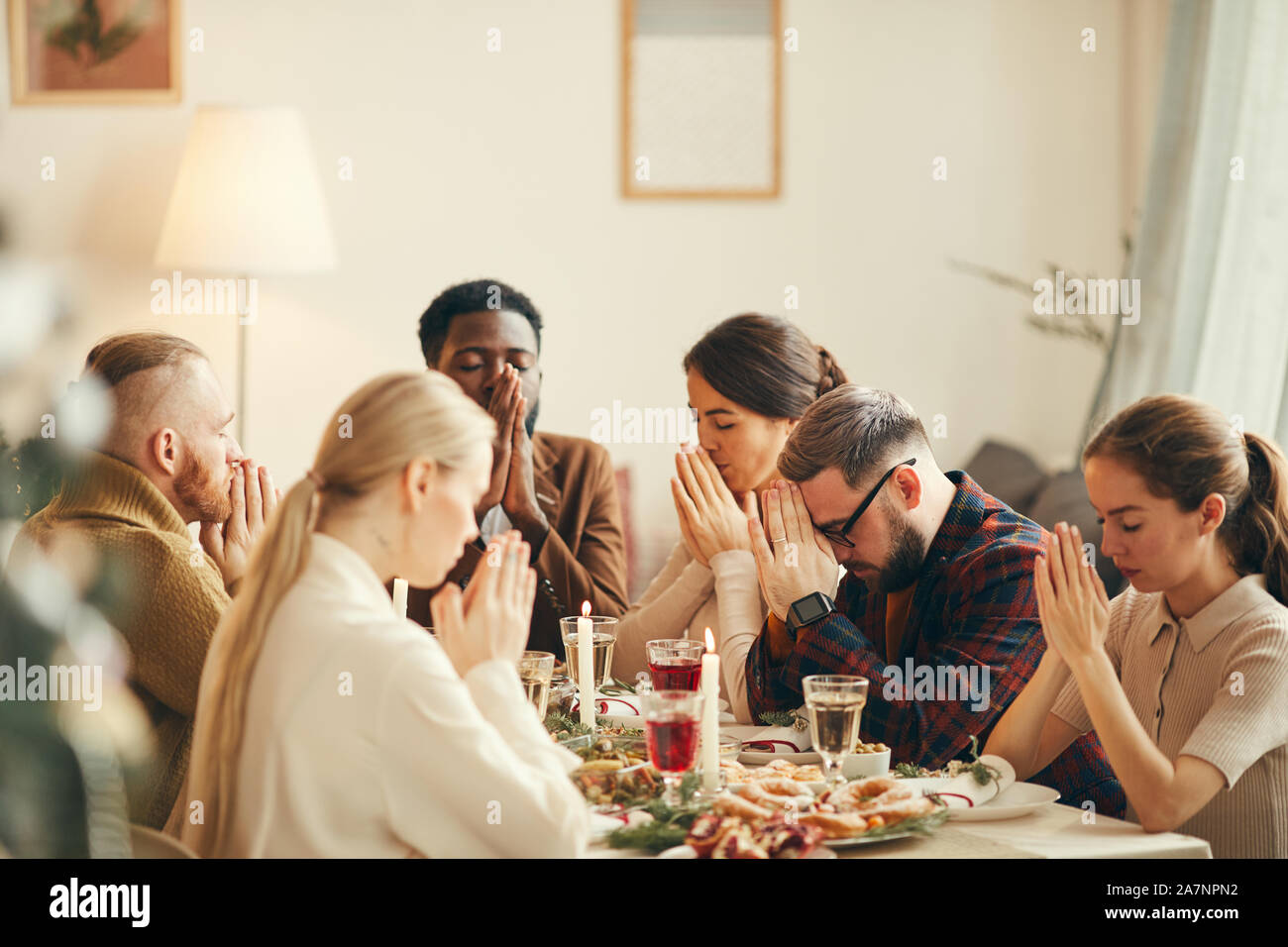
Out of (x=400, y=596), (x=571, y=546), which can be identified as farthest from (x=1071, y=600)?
(x=571, y=546)

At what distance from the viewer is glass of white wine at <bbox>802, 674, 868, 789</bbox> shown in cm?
147

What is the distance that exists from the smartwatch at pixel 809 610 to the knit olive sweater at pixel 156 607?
0.84 meters

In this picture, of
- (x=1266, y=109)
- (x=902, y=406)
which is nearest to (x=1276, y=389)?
(x=1266, y=109)

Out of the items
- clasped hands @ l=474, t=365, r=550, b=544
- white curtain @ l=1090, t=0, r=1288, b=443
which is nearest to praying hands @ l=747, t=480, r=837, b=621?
clasped hands @ l=474, t=365, r=550, b=544

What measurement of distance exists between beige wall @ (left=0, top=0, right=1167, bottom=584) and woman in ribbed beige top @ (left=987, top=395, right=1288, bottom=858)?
2.51 meters

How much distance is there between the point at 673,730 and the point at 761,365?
1058 millimetres

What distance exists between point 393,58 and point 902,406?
109 inches

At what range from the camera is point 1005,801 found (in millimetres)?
1490

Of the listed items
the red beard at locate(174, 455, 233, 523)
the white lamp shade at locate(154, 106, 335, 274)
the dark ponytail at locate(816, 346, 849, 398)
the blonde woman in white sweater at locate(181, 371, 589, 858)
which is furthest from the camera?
the white lamp shade at locate(154, 106, 335, 274)

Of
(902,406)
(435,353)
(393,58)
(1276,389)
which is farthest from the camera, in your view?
(393,58)

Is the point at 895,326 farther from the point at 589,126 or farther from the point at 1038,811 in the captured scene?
the point at 1038,811

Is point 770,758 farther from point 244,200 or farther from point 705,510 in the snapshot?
point 244,200

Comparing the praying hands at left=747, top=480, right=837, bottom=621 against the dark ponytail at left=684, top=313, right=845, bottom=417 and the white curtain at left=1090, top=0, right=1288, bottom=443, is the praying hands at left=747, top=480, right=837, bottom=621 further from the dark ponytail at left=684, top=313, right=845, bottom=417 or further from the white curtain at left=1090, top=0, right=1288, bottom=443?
the white curtain at left=1090, top=0, right=1288, bottom=443

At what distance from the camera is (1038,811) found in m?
1.50
